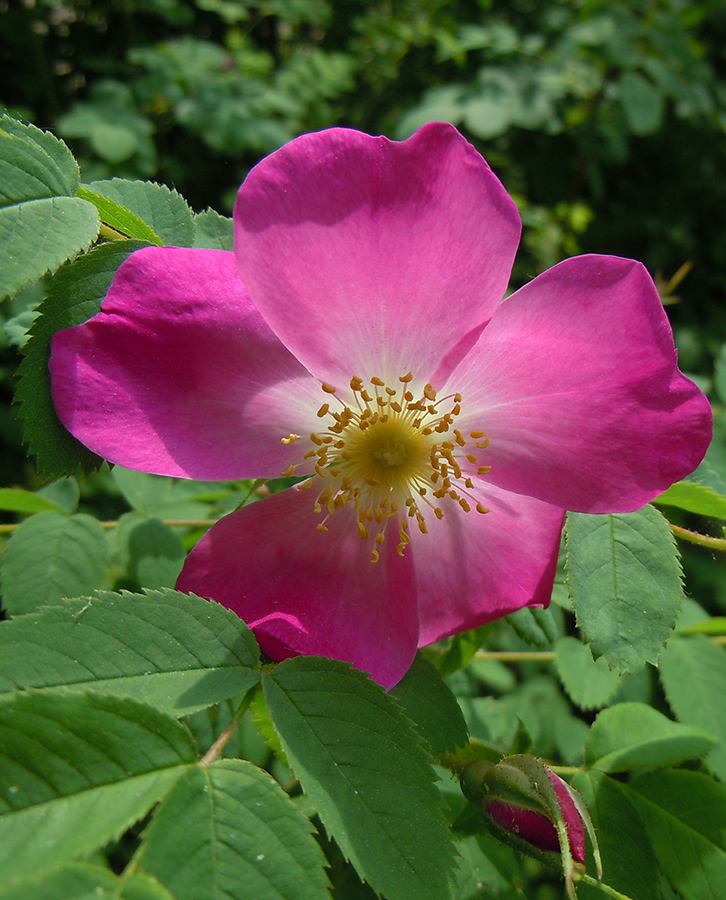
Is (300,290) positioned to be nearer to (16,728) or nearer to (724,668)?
(16,728)

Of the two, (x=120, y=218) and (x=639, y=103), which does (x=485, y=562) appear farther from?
(x=639, y=103)

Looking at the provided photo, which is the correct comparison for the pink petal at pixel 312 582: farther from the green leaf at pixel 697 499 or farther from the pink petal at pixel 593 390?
the green leaf at pixel 697 499

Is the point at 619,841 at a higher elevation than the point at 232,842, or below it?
below

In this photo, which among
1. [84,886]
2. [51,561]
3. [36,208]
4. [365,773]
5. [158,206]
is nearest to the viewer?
[84,886]

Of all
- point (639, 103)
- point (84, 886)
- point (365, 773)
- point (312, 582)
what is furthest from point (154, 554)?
point (639, 103)

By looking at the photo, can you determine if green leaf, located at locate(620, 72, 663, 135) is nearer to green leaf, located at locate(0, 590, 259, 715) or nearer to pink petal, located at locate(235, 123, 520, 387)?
pink petal, located at locate(235, 123, 520, 387)
